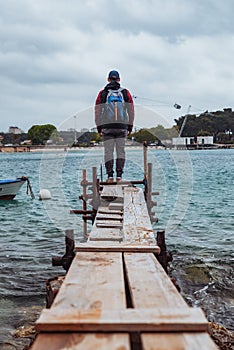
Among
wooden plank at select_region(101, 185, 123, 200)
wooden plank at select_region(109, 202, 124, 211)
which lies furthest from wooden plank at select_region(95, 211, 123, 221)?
wooden plank at select_region(101, 185, 123, 200)

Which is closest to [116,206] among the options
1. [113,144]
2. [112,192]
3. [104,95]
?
[112,192]

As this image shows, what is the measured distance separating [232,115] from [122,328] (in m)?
184

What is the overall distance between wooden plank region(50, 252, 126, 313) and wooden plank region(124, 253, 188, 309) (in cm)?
11

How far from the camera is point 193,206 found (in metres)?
26.1

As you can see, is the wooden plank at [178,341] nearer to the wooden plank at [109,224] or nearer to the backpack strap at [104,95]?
the wooden plank at [109,224]

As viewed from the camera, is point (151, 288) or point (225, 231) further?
point (225, 231)

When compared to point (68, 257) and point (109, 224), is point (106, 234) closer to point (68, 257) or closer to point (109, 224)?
point (68, 257)

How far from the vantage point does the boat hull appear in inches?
1072

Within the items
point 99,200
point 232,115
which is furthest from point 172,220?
point 232,115

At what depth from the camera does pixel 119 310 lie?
331 cm

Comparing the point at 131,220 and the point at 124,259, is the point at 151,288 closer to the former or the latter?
the point at 124,259

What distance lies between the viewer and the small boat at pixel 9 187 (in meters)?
27.2

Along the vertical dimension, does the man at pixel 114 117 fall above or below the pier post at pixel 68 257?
above

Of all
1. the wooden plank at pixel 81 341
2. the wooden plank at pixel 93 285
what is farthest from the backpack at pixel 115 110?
the wooden plank at pixel 81 341
